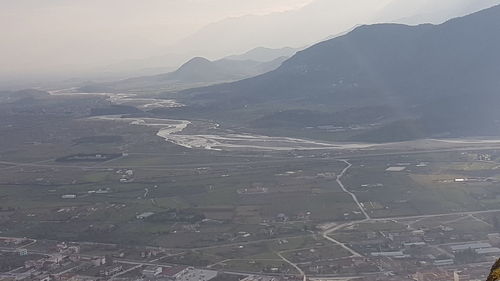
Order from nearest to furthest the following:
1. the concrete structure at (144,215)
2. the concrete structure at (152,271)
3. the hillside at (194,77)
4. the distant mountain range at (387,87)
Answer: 1. the concrete structure at (152,271)
2. the concrete structure at (144,215)
3. the distant mountain range at (387,87)
4. the hillside at (194,77)

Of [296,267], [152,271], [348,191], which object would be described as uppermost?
[348,191]

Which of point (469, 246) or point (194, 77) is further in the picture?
point (194, 77)

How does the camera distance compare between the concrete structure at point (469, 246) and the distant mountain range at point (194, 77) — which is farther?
the distant mountain range at point (194, 77)

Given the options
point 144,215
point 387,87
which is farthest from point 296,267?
point 387,87

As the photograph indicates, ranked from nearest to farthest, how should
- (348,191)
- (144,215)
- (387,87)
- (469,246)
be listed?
(469,246) → (144,215) → (348,191) → (387,87)

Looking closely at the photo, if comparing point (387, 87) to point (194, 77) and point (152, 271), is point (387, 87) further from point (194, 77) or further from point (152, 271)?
point (194, 77)

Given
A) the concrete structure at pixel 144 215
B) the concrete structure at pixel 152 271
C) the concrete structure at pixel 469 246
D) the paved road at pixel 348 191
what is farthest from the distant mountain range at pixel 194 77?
the concrete structure at pixel 469 246

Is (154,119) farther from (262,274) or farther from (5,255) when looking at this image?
(262,274)

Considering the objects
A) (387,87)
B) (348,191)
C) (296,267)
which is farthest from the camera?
(387,87)

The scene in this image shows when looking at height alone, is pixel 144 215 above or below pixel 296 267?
above

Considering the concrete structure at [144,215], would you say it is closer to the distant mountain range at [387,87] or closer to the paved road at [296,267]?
the paved road at [296,267]
